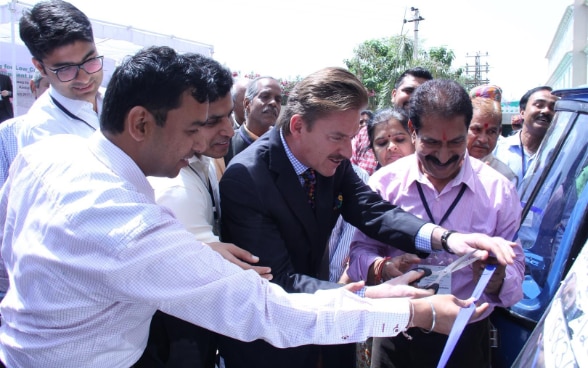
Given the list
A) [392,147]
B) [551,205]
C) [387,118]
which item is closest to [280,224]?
[551,205]

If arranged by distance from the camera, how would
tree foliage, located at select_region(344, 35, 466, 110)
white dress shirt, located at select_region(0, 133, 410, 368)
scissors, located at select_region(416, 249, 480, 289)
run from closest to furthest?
1. white dress shirt, located at select_region(0, 133, 410, 368)
2. scissors, located at select_region(416, 249, 480, 289)
3. tree foliage, located at select_region(344, 35, 466, 110)

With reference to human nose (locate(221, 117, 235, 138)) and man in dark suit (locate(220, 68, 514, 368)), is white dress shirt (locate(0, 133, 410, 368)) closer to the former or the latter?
man in dark suit (locate(220, 68, 514, 368))

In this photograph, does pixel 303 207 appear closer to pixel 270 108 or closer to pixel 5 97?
pixel 270 108

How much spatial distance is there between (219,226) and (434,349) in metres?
1.07

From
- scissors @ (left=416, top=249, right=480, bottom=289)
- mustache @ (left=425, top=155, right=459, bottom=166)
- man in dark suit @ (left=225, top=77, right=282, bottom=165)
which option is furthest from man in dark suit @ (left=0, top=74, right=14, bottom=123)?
scissors @ (left=416, top=249, right=480, bottom=289)

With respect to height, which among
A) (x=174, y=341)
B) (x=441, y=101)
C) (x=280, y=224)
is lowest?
(x=174, y=341)

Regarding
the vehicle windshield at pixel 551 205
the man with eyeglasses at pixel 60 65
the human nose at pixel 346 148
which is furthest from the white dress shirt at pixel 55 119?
the vehicle windshield at pixel 551 205

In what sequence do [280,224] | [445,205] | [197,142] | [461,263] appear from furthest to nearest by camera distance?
[445,205], [280,224], [461,263], [197,142]

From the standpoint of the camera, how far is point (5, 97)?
22.9ft

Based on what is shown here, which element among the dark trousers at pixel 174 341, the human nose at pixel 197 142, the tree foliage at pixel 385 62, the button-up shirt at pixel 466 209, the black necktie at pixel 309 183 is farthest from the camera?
the tree foliage at pixel 385 62

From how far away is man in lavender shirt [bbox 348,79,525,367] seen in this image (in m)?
2.00

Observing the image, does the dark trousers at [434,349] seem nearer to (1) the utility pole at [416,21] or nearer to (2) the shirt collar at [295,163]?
(2) the shirt collar at [295,163]

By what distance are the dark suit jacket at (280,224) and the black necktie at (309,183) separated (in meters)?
0.03

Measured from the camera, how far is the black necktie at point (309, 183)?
Result: 6.77 feet
